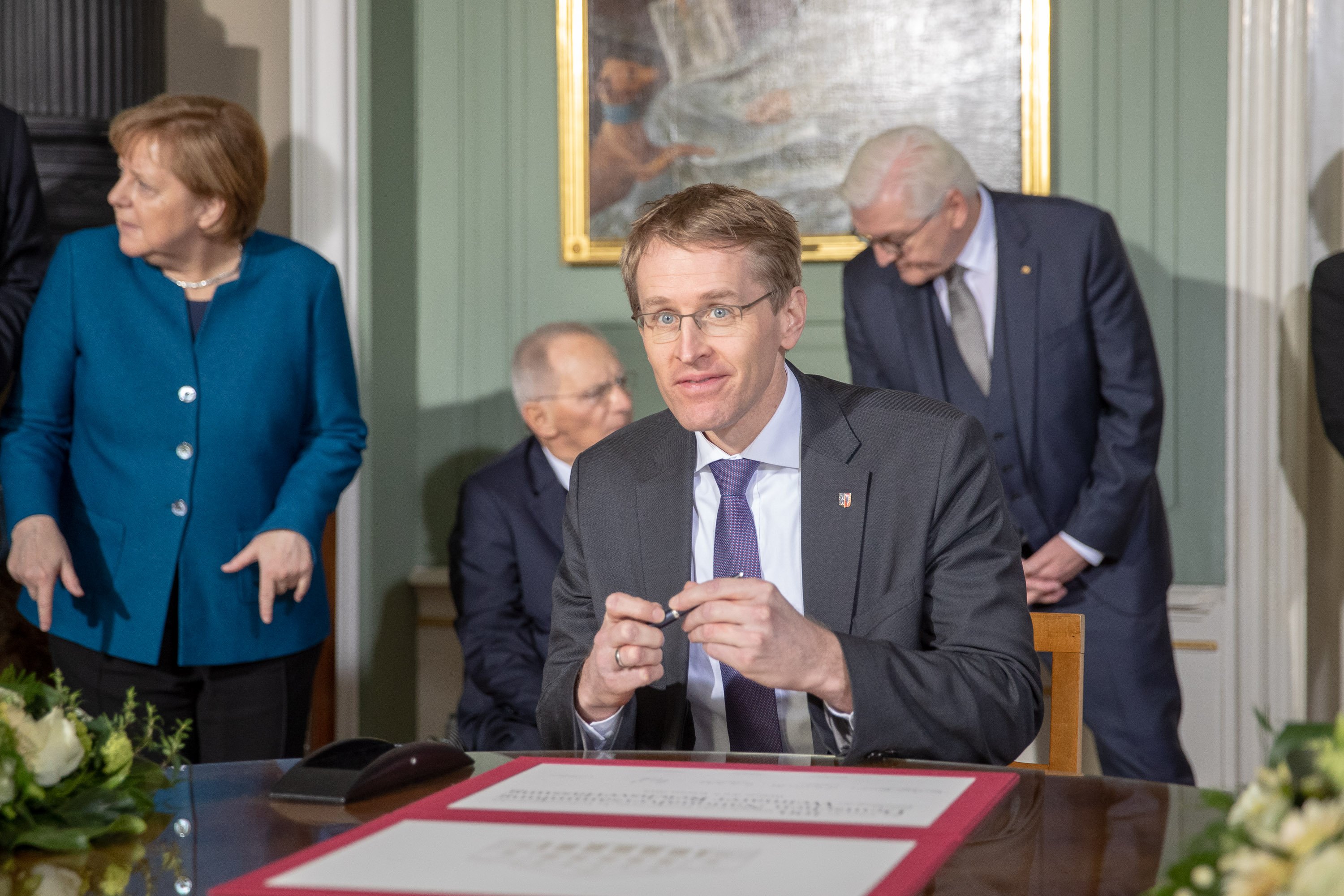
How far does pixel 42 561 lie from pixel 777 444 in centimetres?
139

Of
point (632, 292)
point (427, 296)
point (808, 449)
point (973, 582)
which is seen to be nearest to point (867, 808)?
point (973, 582)

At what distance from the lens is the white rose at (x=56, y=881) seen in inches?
41.9

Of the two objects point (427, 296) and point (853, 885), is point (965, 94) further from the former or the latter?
point (853, 885)

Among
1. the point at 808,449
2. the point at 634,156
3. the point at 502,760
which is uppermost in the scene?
the point at 634,156

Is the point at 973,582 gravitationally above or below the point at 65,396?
below

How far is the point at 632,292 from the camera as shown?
1869 millimetres

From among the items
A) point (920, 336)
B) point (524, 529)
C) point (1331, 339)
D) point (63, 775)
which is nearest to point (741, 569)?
point (63, 775)

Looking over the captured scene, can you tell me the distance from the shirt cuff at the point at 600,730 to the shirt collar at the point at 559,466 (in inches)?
53.3

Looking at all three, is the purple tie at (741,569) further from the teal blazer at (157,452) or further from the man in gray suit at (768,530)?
the teal blazer at (157,452)

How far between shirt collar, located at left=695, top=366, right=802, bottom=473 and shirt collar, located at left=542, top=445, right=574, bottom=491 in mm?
1133

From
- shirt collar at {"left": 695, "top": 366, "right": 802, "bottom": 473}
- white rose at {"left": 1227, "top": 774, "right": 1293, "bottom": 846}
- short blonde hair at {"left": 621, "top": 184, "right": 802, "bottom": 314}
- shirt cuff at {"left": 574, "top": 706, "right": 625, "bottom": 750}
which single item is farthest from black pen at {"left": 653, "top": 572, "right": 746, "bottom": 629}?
white rose at {"left": 1227, "top": 774, "right": 1293, "bottom": 846}

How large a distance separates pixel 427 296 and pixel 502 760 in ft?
9.15

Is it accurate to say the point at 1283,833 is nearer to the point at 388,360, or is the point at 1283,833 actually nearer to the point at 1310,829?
the point at 1310,829

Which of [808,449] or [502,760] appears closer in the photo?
[502,760]
